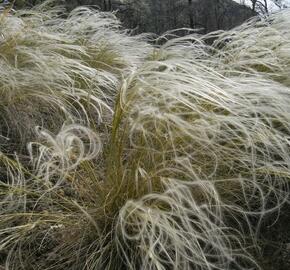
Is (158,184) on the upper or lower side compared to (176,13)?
upper

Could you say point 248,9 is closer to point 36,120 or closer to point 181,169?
point 36,120

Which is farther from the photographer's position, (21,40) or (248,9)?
(248,9)

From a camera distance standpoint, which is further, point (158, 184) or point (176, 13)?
point (176, 13)

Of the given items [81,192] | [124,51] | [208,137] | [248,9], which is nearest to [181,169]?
[208,137]

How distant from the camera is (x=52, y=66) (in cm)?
305

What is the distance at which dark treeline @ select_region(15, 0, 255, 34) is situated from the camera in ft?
26.5

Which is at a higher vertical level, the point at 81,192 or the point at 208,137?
the point at 208,137

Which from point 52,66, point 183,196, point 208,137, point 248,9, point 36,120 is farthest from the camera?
point 248,9

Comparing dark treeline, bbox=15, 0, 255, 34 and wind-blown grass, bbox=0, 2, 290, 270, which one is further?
dark treeline, bbox=15, 0, 255, 34

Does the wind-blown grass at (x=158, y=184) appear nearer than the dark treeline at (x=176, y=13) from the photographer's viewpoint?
Yes

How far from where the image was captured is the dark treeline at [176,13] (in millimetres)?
8062

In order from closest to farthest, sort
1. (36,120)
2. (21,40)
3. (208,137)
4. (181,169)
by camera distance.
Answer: (181,169) → (208,137) → (36,120) → (21,40)

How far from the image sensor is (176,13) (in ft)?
28.2

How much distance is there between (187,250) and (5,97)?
4.57ft
